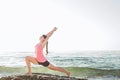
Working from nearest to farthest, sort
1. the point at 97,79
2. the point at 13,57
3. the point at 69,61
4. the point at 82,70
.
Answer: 1. the point at 97,79
2. the point at 82,70
3. the point at 69,61
4. the point at 13,57

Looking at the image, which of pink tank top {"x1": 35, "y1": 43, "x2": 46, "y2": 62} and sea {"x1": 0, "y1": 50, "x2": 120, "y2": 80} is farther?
sea {"x1": 0, "y1": 50, "x2": 120, "y2": 80}

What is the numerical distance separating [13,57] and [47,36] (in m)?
33.6

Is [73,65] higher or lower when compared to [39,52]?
lower

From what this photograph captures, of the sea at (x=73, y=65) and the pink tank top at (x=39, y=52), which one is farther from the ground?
the pink tank top at (x=39, y=52)

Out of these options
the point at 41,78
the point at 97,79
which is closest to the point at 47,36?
the point at 41,78

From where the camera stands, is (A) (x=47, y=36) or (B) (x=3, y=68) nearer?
(A) (x=47, y=36)

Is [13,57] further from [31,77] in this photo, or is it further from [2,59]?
[31,77]

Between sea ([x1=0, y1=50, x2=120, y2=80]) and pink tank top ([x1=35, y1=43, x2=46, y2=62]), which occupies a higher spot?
pink tank top ([x1=35, y1=43, x2=46, y2=62])

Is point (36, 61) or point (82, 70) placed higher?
point (36, 61)

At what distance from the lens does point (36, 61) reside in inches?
514

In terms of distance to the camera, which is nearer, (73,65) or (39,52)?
(39,52)

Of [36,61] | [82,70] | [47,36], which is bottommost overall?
[82,70]

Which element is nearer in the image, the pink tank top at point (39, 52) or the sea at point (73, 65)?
the pink tank top at point (39, 52)

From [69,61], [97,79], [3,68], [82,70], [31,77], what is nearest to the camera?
[31,77]
